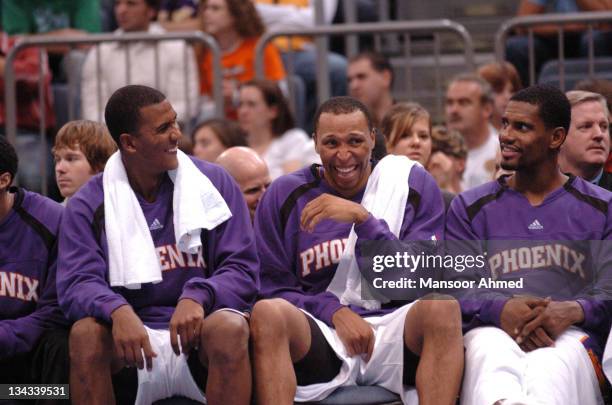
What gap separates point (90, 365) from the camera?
17.9 feet

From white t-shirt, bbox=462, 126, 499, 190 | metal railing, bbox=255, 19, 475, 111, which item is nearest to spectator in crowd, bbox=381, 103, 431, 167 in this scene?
white t-shirt, bbox=462, 126, 499, 190

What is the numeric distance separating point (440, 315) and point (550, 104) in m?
1.25

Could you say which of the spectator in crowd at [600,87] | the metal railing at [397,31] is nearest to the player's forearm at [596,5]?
the metal railing at [397,31]

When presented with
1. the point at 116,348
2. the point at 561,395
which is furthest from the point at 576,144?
the point at 116,348

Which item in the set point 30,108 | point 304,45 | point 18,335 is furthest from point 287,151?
point 18,335

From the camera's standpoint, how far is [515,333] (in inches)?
225

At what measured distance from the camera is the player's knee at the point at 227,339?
17.7ft

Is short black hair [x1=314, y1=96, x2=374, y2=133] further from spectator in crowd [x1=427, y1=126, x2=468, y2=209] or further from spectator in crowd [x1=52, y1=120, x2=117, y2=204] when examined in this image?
spectator in crowd [x1=427, y1=126, x2=468, y2=209]

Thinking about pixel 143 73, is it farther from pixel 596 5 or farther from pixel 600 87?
pixel 600 87

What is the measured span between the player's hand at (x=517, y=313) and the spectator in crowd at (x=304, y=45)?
3.66 meters

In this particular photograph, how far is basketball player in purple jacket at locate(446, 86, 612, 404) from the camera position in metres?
5.50

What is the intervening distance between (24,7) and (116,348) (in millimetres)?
4754

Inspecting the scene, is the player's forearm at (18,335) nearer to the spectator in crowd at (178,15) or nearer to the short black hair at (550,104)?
the short black hair at (550,104)

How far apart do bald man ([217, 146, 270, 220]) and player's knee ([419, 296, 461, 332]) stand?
5.61ft
